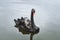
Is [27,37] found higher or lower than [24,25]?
lower

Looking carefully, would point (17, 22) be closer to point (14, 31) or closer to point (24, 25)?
point (24, 25)

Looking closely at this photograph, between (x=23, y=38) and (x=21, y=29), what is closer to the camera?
(x=21, y=29)

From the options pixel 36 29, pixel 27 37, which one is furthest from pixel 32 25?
pixel 27 37

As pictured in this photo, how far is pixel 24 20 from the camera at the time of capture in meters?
7.77

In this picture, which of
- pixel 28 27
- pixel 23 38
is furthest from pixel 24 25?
pixel 23 38

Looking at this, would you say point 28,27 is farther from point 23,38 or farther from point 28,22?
point 23,38

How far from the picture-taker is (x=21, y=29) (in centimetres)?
769

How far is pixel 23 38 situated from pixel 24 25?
111 centimetres

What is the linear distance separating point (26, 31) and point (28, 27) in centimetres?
11

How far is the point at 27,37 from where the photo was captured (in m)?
8.73

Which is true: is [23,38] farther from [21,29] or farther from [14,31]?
[21,29]

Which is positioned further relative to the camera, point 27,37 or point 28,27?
point 27,37

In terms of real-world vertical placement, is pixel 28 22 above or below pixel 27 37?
above

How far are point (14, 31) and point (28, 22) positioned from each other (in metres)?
1.21
